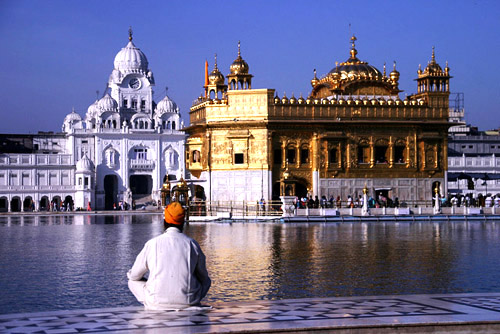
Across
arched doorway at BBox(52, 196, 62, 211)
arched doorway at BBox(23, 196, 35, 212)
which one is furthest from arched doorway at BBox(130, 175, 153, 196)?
arched doorway at BBox(23, 196, 35, 212)

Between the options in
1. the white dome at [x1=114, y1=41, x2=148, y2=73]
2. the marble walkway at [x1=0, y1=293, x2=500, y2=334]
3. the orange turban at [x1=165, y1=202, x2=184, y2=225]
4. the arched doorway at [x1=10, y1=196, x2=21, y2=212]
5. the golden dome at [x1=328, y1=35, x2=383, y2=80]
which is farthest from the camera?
the white dome at [x1=114, y1=41, x2=148, y2=73]

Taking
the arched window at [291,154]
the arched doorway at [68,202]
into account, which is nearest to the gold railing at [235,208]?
Answer: the arched window at [291,154]

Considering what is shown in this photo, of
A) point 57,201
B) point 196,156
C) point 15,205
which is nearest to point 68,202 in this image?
point 57,201

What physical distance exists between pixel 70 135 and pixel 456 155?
118ft

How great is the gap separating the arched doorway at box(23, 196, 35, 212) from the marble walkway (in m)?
64.1

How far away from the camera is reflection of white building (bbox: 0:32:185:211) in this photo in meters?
72.9

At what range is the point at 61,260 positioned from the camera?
19906 mm

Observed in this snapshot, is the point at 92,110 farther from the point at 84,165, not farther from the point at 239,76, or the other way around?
the point at 239,76

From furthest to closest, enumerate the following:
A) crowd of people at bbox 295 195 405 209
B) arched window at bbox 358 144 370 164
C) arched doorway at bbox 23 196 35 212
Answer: arched doorway at bbox 23 196 35 212 < arched window at bbox 358 144 370 164 < crowd of people at bbox 295 195 405 209

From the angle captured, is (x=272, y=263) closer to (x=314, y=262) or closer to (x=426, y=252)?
(x=314, y=262)

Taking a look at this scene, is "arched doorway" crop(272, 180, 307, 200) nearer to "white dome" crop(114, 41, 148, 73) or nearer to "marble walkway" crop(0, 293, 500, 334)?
"marble walkway" crop(0, 293, 500, 334)

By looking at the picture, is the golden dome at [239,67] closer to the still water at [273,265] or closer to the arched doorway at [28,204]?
the still water at [273,265]

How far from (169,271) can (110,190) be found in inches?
2830

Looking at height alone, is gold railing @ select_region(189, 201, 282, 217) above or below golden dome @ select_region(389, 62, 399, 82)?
below
